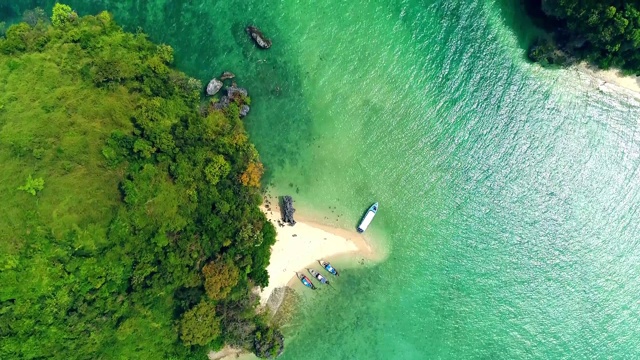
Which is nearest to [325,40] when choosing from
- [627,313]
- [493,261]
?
[493,261]

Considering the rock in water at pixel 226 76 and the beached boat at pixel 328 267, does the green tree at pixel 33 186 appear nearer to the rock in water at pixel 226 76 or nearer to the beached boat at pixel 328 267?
the rock in water at pixel 226 76

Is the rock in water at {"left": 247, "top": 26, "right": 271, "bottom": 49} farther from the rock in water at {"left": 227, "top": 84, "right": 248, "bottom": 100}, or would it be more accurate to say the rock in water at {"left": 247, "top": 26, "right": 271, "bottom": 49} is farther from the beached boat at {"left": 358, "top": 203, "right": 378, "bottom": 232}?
the beached boat at {"left": 358, "top": 203, "right": 378, "bottom": 232}

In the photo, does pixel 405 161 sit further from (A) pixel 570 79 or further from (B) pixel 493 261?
(A) pixel 570 79

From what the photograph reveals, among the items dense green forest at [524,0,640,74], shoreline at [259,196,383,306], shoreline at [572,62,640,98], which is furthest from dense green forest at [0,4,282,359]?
shoreline at [572,62,640,98]

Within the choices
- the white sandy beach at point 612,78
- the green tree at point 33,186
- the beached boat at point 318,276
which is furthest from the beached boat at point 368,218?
the green tree at point 33,186

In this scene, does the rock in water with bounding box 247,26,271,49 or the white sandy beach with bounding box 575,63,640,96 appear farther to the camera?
the white sandy beach with bounding box 575,63,640,96

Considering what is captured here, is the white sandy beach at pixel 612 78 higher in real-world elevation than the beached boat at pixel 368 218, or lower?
higher

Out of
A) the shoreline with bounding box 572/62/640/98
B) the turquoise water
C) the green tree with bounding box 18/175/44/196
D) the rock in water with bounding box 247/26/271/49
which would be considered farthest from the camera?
the turquoise water
